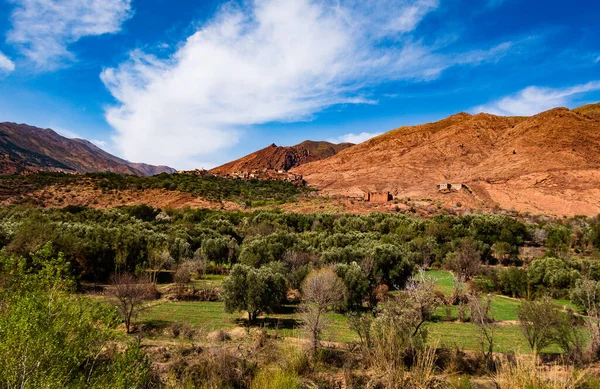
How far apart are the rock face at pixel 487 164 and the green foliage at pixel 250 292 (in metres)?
59.8

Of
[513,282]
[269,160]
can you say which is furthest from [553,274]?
[269,160]

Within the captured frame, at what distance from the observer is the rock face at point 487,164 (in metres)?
70.8

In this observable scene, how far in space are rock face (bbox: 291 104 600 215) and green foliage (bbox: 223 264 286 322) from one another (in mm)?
59840

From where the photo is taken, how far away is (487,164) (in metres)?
89.2

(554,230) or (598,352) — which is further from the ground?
(554,230)

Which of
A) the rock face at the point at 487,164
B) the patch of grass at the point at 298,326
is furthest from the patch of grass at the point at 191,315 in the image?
the rock face at the point at 487,164

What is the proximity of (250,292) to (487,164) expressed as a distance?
8782cm

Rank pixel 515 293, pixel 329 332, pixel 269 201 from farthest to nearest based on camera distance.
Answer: pixel 269 201 → pixel 515 293 → pixel 329 332

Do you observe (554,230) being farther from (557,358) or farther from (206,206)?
(206,206)

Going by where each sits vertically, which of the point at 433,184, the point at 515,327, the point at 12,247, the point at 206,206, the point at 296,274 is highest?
the point at 433,184

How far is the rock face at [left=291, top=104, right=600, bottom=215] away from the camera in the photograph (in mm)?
70750

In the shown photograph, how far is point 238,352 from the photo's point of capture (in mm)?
13594

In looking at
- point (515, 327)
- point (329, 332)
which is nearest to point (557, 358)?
point (515, 327)

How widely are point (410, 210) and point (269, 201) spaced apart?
29.2 metres
